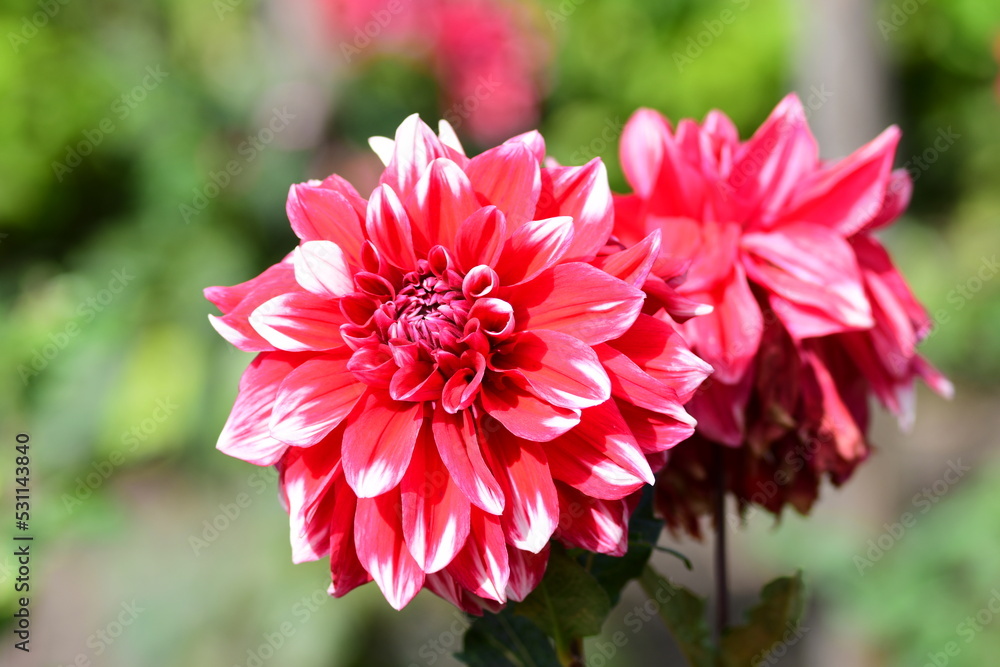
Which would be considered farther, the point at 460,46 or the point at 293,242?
the point at 293,242

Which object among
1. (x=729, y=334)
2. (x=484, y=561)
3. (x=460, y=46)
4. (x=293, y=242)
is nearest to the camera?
(x=484, y=561)

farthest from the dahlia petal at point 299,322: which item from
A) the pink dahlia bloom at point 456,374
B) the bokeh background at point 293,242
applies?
the bokeh background at point 293,242

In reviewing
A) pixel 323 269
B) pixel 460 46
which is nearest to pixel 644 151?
pixel 323 269

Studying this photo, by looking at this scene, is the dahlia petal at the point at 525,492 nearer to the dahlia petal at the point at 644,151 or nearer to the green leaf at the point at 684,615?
the green leaf at the point at 684,615

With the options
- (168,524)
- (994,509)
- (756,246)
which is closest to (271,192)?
(168,524)

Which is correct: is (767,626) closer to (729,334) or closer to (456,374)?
(729,334)

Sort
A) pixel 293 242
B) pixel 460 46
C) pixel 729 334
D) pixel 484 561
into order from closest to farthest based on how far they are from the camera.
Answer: pixel 484 561
pixel 729 334
pixel 460 46
pixel 293 242

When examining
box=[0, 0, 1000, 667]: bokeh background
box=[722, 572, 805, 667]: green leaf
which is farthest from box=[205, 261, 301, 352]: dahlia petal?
box=[0, 0, 1000, 667]: bokeh background
